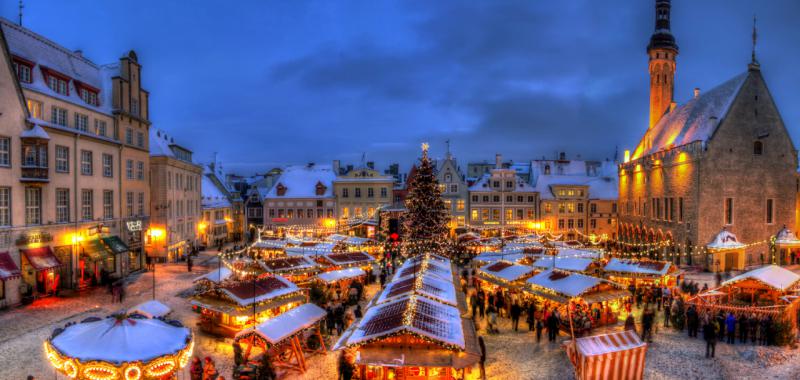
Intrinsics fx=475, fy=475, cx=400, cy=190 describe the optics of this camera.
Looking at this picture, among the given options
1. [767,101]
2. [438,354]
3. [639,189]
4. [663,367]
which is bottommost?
[663,367]

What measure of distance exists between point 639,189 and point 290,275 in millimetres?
39964

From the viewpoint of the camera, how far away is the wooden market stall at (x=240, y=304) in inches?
674

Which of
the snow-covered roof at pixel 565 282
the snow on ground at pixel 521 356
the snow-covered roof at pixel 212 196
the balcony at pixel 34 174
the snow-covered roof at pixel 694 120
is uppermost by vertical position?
the snow-covered roof at pixel 694 120

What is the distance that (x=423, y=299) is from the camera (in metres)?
14.2

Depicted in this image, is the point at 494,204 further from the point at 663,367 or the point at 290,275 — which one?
the point at 663,367

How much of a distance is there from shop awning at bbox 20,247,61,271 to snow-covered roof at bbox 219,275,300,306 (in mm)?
12221

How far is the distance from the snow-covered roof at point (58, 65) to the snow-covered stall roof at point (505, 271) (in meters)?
25.7

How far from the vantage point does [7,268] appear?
21500mm

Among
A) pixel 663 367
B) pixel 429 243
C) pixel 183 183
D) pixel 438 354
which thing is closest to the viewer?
pixel 438 354

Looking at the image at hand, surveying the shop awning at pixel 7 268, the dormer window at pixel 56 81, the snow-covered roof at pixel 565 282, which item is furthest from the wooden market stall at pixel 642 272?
the dormer window at pixel 56 81

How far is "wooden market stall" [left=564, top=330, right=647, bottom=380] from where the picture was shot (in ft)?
39.5

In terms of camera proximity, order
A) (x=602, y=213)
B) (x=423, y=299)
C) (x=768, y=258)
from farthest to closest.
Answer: (x=602, y=213)
(x=768, y=258)
(x=423, y=299)

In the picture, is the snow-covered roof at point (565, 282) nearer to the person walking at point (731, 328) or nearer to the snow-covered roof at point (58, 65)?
the person walking at point (731, 328)

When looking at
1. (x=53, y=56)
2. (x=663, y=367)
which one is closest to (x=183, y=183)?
(x=53, y=56)
